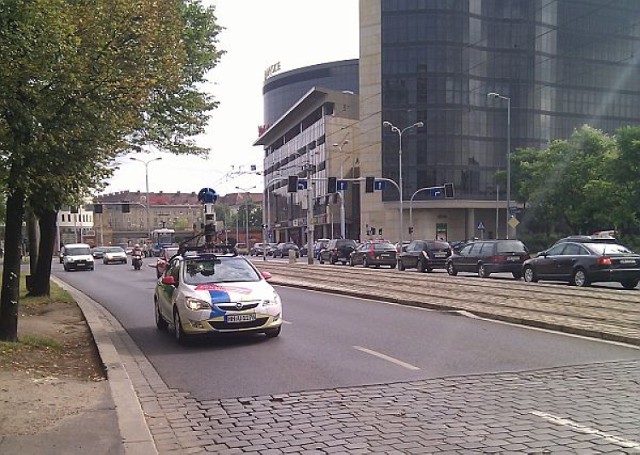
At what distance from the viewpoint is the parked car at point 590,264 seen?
18469 mm

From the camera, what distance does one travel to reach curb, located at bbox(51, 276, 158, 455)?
5168 mm

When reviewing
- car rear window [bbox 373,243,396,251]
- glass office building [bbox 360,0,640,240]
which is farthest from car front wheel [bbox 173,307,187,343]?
glass office building [bbox 360,0,640,240]

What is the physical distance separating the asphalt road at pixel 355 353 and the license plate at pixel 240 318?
0.44 meters

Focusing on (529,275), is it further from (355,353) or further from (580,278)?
(355,353)

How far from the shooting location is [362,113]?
259ft

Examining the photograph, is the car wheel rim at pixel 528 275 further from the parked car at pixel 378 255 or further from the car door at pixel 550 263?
the parked car at pixel 378 255

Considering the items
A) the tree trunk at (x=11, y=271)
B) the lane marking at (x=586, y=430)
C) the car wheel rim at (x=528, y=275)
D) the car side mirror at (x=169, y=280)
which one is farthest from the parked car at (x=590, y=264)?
the tree trunk at (x=11, y=271)

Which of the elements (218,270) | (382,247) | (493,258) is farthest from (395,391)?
(382,247)

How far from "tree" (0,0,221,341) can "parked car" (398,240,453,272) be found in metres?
21.4

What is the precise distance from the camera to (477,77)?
73750 mm

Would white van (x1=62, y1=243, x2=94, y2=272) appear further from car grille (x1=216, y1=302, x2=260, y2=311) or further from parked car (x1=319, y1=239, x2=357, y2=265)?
car grille (x1=216, y1=302, x2=260, y2=311)

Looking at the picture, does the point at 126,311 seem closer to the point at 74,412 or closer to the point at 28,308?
the point at 28,308

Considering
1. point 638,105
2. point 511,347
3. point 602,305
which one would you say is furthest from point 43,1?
point 638,105

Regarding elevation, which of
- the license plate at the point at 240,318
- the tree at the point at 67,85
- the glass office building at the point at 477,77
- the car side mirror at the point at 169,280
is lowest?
the license plate at the point at 240,318
